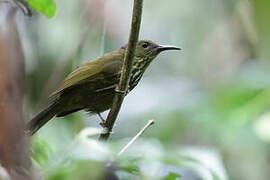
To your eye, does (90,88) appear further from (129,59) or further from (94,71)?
(129,59)

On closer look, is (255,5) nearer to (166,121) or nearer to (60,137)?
(166,121)

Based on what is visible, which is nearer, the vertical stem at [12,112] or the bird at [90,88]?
the vertical stem at [12,112]

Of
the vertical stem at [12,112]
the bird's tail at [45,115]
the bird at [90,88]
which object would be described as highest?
the vertical stem at [12,112]

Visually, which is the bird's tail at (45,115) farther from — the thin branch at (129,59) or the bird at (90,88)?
the thin branch at (129,59)

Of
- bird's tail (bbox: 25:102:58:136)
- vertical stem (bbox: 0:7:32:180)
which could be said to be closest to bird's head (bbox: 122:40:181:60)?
bird's tail (bbox: 25:102:58:136)

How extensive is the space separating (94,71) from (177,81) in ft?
7.16

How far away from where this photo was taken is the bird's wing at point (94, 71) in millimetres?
3275

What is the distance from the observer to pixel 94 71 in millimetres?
3412

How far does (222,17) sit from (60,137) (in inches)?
A: 121

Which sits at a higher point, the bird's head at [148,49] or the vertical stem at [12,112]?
the vertical stem at [12,112]

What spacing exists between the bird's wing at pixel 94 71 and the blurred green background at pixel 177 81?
108 mm

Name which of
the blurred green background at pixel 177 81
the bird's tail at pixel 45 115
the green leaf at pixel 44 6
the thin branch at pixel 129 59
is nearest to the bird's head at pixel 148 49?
the blurred green background at pixel 177 81

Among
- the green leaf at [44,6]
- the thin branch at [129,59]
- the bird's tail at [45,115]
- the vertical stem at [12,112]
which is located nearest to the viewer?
Result: the vertical stem at [12,112]

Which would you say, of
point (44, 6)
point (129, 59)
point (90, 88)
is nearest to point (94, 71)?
point (90, 88)
